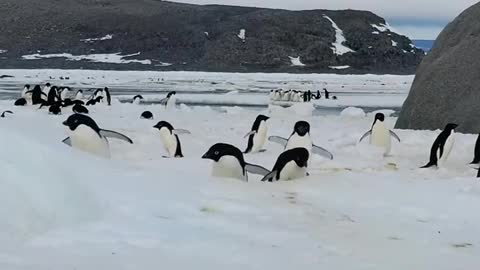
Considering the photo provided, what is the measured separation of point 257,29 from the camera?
8938 cm

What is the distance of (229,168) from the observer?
5.74 meters

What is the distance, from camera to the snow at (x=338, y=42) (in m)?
83.5

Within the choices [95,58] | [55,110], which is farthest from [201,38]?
[55,110]

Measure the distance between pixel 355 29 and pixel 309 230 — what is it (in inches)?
3544

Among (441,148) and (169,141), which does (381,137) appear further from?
(169,141)

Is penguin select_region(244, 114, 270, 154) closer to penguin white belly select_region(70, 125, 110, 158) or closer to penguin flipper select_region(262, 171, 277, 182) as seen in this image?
penguin white belly select_region(70, 125, 110, 158)

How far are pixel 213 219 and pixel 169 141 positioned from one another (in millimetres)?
5786

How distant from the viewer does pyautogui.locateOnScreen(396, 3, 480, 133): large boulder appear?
11570mm

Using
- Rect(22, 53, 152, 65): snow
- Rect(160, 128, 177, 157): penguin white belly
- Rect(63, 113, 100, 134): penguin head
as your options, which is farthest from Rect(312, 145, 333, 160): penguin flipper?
Rect(22, 53, 152, 65): snow

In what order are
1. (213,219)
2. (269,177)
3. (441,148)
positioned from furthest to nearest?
(441,148) < (269,177) < (213,219)

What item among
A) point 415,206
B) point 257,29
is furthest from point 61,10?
point 415,206

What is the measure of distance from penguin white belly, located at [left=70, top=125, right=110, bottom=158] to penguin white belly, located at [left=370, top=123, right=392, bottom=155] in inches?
153

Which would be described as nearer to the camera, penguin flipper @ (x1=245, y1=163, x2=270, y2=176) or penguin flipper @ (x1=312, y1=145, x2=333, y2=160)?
penguin flipper @ (x1=245, y1=163, x2=270, y2=176)

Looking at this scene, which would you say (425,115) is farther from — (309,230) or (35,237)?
(35,237)
